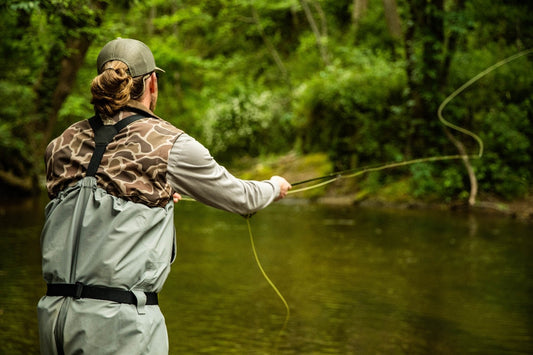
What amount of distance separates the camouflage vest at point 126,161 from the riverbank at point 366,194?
10.3 m

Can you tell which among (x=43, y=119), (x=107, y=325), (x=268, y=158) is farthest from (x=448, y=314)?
(x=268, y=158)

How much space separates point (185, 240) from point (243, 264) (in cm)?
207

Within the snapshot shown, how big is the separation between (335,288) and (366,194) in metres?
8.93

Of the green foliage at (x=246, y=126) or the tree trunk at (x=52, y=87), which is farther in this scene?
the green foliage at (x=246, y=126)

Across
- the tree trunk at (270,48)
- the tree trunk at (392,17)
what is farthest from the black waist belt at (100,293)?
the tree trunk at (270,48)

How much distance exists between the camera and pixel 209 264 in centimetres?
870

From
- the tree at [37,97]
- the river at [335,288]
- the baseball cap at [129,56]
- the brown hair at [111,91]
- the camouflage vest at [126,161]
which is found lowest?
the river at [335,288]

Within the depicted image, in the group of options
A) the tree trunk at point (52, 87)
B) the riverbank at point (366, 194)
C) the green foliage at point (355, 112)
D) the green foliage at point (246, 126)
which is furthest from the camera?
the green foliage at point (246, 126)

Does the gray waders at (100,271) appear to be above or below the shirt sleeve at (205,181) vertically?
below

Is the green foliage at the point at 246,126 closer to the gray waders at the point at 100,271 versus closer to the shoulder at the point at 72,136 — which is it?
the shoulder at the point at 72,136

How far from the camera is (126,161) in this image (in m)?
2.16

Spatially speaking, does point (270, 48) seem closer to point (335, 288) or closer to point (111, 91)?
point (335, 288)

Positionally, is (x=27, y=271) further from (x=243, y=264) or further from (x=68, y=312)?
(x=68, y=312)

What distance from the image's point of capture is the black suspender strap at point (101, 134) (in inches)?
85.5
